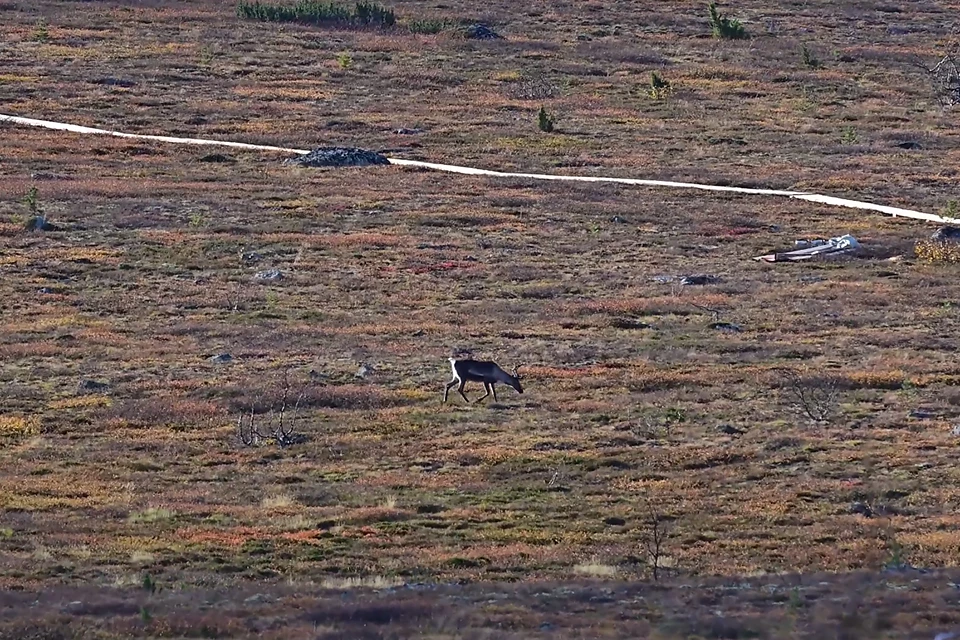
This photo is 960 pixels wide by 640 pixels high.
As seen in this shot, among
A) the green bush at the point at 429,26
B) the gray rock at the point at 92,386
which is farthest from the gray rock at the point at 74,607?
the green bush at the point at 429,26

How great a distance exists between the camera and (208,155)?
2416 inches

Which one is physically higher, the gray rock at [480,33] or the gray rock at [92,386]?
the gray rock at [92,386]

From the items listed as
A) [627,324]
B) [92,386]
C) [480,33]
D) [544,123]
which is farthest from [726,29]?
[92,386]

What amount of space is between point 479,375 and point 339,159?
1274 inches

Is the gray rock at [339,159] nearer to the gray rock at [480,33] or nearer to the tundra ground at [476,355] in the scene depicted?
the tundra ground at [476,355]

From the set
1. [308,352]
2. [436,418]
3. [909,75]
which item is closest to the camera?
[436,418]

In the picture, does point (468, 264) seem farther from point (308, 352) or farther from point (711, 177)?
point (711, 177)

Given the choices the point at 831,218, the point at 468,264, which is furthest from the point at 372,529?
the point at 831,218

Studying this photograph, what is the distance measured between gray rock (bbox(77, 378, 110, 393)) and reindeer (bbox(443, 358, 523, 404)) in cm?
588

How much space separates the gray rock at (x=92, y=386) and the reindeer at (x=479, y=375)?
19.3 feet

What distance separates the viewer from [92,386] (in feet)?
99.0

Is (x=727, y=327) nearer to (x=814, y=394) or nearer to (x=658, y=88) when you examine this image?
(x=814, y=394)

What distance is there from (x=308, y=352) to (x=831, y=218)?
866 inches

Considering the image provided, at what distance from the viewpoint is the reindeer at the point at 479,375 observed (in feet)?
94.2
